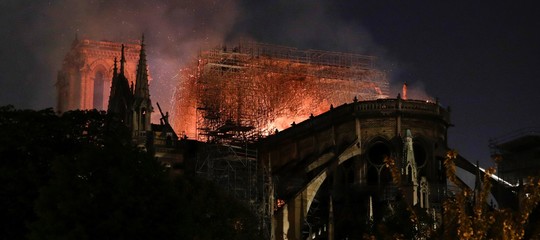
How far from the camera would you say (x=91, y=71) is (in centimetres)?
10994

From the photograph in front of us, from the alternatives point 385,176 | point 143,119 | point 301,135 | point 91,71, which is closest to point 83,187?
point 385,176

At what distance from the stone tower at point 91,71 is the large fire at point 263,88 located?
10.3 metres

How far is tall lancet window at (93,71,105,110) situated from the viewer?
110688 millimetres

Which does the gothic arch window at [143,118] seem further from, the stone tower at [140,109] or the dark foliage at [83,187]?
the dark foliage at [83,187]

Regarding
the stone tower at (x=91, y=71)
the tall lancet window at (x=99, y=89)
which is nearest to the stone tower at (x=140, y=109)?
the stone tower at (x=91, y=71)

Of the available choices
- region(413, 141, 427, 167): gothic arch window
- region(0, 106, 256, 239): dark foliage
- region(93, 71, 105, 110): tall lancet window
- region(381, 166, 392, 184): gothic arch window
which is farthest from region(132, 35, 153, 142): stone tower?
region(93, 71, 105, 110): tall lancet window

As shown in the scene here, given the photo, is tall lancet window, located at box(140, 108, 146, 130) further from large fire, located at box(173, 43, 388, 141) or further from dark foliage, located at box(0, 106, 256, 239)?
dark foliage, located at box(0, 106, 256, 239)

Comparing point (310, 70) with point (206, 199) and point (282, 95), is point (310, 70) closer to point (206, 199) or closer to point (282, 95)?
point (282, 95)

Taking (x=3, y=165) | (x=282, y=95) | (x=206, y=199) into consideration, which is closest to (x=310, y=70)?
(x=282, y=95)

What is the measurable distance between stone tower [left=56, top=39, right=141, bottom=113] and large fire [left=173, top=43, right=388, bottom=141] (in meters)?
10.3

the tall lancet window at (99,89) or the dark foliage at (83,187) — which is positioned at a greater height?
the tall lancet window at (99,89)

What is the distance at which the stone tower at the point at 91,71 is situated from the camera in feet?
359

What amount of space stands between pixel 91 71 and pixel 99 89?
1.95m

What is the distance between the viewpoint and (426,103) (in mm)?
78812
